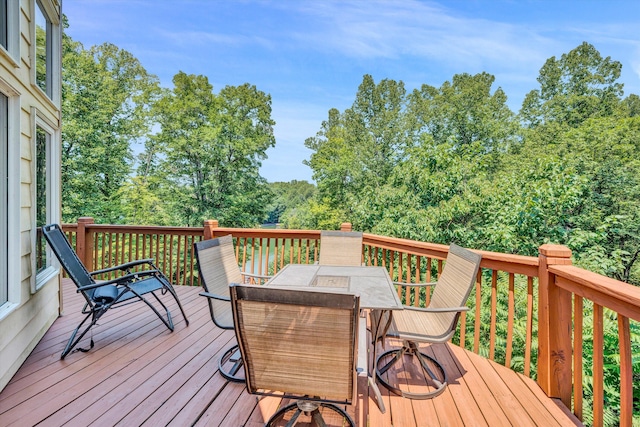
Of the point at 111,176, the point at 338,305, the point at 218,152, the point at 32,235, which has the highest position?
the point at 218,152

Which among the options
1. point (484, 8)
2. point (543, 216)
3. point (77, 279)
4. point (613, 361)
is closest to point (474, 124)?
point (484, 8)

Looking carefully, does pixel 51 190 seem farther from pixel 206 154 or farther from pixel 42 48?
pixel 206 154

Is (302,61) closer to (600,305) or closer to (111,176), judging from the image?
(111,176)

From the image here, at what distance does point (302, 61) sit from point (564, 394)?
1483 cm

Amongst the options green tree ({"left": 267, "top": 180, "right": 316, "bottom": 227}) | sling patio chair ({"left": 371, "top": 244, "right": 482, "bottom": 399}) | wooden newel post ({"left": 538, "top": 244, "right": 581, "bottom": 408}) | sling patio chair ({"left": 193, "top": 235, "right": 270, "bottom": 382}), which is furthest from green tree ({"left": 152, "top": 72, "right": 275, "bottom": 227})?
wooden newel post ({"left": 538, "top": 244, "right": 581, "bottom": 408})

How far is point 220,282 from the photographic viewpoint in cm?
282

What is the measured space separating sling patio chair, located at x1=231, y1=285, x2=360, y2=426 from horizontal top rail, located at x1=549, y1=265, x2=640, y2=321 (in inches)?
46.7

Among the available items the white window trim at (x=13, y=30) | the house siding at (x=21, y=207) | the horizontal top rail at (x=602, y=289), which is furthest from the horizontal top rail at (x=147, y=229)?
the horizontal top rail at (x=602, y=289)

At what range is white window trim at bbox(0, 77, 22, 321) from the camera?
2.34m

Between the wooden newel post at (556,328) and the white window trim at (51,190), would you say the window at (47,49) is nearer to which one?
the white window trim at (51,190)

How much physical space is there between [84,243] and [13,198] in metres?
3.09

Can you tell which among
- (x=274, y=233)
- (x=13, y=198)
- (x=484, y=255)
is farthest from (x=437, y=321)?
(x=13, y=198)

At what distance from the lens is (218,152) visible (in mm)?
15266

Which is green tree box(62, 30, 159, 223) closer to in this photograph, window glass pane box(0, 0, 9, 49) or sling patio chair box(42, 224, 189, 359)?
sling patio chair box(42, 224, 189, 359)
